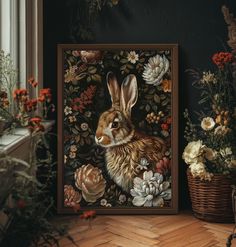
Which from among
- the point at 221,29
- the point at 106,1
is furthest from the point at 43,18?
Result: the point at 221,29

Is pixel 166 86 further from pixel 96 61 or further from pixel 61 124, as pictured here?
pixel 61 124

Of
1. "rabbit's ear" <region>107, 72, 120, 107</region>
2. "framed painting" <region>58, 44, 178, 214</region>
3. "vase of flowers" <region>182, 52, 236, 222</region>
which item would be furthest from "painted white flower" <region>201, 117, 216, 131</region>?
"rabbit's ear" <region>107, 72, 120, 107</region>

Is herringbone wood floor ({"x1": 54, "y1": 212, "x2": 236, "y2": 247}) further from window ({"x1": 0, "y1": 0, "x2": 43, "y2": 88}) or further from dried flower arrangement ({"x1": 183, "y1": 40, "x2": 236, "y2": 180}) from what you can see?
window ({"x1": 0, "y1": 0, "x2": 43, "y2": 88})

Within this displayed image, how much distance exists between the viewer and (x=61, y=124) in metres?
3.67

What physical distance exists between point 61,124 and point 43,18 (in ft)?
2.39

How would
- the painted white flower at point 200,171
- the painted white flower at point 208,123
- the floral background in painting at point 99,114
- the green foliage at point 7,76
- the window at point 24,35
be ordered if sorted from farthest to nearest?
the floral background in painting at point 99,114, the painted white flower at point 208,123, the painted white flower at point 200,171, the window at point 24,35, the green foliage at point 7,76

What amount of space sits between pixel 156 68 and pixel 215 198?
3.16ft

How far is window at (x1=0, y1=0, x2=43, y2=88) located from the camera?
3.06 meters

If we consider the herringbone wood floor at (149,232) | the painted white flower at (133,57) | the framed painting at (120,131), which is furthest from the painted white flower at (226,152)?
the painted white flower at (133,57)

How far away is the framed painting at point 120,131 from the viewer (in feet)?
12.0

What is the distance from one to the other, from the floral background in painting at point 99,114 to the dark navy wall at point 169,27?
0.13m

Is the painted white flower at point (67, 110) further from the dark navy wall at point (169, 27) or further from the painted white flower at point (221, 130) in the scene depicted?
the painted white flower at point (221, 130)

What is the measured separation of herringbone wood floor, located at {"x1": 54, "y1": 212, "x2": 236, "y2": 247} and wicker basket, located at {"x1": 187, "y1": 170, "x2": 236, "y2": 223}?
0.06 meters

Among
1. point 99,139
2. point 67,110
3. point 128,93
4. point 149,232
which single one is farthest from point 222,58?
point 149,232
